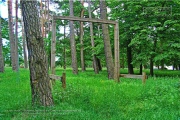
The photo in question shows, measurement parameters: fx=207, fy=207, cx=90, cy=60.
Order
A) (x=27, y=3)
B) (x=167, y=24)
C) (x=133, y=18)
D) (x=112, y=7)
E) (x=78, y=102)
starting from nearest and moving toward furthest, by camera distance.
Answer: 1. (x=27, y=3)
2. (x=78, y=102)
3. (x=167, y=24)
4. (x=133, y=18)
5. (x=112, y=7)

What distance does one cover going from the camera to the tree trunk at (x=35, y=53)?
4742 millimetres

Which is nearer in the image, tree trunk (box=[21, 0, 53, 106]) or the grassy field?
the grassy field

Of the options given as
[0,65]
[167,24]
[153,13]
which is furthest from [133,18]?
[0,65]

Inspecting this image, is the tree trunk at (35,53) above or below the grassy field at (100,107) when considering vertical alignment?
above

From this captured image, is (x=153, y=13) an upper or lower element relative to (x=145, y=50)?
upper

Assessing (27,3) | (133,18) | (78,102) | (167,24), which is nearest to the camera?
(27,3)

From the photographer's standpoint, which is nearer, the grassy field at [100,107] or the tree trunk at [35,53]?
the grassy field at [100,107]

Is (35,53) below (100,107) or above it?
above

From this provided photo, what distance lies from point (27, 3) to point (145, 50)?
10.8 metres

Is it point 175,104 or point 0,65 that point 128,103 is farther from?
point 0,65

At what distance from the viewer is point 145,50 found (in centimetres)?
1417

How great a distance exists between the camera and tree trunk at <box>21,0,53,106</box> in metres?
4.74

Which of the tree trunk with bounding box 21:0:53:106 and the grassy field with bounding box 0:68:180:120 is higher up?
the tree trunk with bounding box 21:0:53:106

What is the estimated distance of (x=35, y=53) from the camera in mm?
4738
